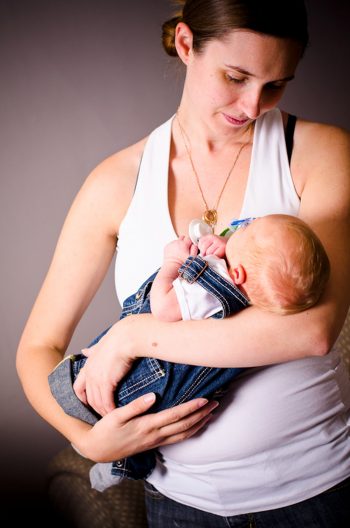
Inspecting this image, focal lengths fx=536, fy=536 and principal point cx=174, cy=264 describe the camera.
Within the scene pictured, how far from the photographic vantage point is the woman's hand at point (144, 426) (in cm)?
117

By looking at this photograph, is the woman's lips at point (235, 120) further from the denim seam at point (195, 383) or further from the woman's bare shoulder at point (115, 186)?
the denim seam at point (195, 383)

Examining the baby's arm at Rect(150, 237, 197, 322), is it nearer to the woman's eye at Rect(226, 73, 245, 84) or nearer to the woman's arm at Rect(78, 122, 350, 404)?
the woman's arm at Rect(78, 122, 350, 404)

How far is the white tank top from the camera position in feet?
3.87

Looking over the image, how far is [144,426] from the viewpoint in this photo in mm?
1187

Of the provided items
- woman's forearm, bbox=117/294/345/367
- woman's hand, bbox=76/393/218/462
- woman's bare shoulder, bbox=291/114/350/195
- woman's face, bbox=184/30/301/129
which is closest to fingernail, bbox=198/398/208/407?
woman's hand, bbox=76/393/218/462

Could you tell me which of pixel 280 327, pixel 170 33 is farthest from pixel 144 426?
pixel 170 33

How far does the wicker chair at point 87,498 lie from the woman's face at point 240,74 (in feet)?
3.27

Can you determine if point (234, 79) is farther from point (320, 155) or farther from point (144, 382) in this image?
point (144, 382)

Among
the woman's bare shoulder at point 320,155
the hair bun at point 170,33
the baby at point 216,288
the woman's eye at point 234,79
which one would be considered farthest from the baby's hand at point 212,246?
the hair bun at point 170,33

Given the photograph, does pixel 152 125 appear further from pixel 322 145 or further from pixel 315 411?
pixel 315 411

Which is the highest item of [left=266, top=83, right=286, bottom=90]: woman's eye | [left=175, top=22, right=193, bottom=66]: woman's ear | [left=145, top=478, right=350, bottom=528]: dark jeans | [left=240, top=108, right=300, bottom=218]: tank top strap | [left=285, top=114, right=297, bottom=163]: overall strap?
[left=175, top=22, right=193, bottom=66]: woman's ear

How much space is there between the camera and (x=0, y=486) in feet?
7.57

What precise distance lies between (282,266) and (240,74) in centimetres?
49

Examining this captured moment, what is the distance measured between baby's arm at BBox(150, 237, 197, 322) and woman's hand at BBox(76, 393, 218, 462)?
19cm
